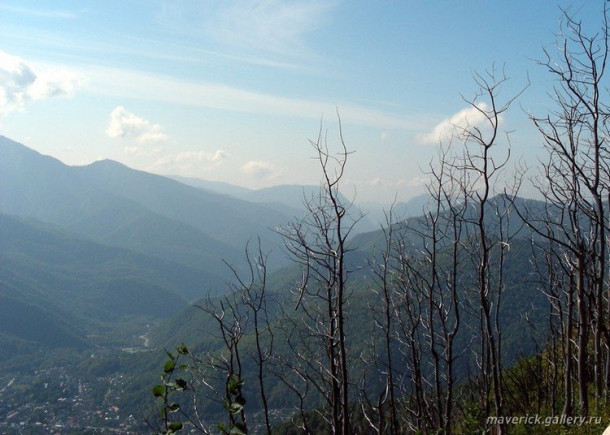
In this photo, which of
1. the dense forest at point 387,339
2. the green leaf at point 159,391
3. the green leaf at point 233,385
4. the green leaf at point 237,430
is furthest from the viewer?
the dense forest at point 387,339

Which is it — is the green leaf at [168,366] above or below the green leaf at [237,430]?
above

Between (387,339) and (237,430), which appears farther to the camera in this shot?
(387,339)

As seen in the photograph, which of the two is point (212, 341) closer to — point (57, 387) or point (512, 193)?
point (57, 387)

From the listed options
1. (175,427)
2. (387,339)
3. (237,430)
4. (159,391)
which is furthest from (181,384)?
(387,339)

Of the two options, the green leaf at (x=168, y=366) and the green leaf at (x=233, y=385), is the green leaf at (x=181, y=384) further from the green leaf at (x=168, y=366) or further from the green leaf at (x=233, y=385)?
the green leaf at (x=233, y=385)

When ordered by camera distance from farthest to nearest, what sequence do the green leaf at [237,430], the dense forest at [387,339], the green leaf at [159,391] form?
the dense forest at [387,339], the green leaf at [159,391], the green leaf at [237,430]

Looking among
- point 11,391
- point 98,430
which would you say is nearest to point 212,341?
point 98,430

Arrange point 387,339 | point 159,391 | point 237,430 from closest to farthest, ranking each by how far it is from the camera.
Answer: point 237,430, point 159,391, point 387,339

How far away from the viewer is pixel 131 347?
196250 mm

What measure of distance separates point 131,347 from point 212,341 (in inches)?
2849

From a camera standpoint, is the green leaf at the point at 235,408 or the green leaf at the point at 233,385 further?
the green leaf at the point at 233,385

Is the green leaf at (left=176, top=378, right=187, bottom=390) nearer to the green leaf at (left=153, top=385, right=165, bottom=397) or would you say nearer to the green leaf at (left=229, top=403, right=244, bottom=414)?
the green leaf at (left=153, top=385, right=165, bottom=397)

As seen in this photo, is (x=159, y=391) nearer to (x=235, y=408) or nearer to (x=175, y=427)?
(x=175, y=427)

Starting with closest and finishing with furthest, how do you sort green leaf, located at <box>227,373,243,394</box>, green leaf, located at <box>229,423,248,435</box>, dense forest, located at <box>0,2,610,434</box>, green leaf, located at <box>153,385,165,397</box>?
green leaf, located at <box>229,423,248,435</box>, green leaf, located at <box>153,385,165,397</box>, green leaf, located at <box>227,373,243,394</box>, dense forest, located at <box>0,2,610,434</box>
